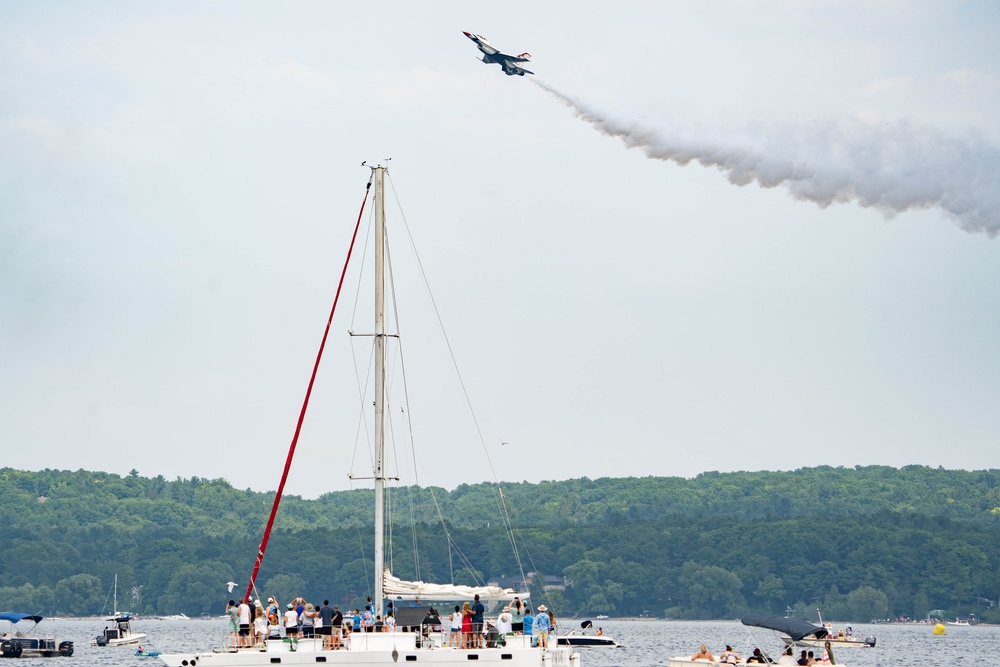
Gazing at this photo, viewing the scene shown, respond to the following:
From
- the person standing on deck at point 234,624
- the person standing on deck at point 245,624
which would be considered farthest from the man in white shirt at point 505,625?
the person standing on deck at point 234,624

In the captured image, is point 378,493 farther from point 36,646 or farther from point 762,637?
point 762,637

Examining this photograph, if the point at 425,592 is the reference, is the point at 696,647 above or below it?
below

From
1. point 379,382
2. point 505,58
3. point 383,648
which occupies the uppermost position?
point 505,58

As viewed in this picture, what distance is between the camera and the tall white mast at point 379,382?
161ft

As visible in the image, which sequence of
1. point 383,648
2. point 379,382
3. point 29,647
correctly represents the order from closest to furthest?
1. point 383,648
2. point 379,382
3. point 29,647

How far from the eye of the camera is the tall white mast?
4906cm

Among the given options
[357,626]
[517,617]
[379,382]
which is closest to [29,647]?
[357,626]

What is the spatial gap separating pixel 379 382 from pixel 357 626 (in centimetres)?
779

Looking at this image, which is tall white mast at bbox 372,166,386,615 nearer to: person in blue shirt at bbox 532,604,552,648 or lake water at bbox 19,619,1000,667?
person in blue shirt at bbox 532,604,552,648

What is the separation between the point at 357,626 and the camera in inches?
1918

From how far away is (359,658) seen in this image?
154 ft

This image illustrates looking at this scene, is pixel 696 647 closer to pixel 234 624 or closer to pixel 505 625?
pixel 505 625

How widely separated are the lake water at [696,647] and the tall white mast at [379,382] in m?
47.1

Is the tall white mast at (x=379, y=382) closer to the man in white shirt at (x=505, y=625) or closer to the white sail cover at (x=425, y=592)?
the white sail cover at (x=425, y=592)
